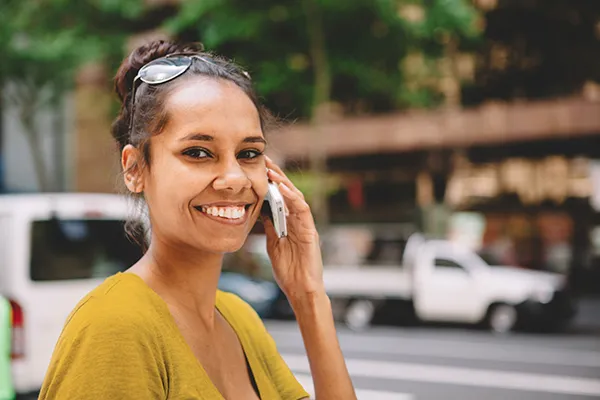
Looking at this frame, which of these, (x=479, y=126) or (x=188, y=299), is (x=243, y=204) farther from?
(x=479, y=126)

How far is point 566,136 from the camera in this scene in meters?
21.5

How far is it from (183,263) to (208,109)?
0.30 m

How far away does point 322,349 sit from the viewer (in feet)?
5.57

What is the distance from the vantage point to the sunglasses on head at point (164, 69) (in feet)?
4.85

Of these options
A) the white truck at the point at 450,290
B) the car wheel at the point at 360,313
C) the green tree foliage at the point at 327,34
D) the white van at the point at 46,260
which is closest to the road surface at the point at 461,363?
the white truck at the point at 450,290

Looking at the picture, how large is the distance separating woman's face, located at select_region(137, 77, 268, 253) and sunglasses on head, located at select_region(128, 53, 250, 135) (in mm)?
38

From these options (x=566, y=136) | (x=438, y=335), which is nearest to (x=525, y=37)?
(x=566, y=136)

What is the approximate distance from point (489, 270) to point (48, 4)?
36.9ft

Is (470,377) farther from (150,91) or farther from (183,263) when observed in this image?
(150,91)

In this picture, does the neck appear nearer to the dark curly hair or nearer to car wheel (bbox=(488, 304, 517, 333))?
the dark curly hair

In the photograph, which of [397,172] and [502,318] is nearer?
[502,318]

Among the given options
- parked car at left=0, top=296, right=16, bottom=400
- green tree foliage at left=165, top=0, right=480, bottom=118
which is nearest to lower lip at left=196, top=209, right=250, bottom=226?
parked car at left=0, top=296, right=16, bottom=400

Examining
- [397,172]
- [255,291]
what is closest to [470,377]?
[255,291]

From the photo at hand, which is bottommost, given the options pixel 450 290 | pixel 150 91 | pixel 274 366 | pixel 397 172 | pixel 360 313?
pixel 360 313
